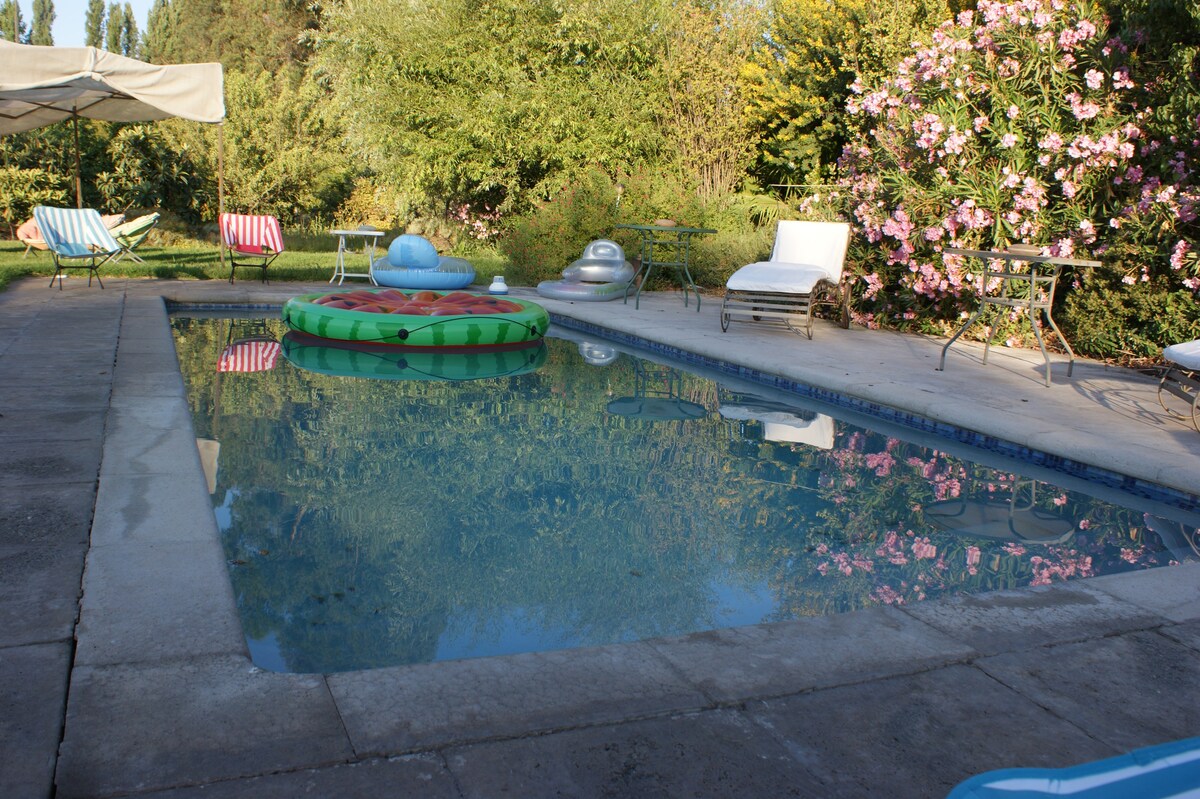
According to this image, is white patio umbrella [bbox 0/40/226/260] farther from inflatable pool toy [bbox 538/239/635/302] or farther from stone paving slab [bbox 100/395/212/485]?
stone paving slab [bbox 100/395/212/485]

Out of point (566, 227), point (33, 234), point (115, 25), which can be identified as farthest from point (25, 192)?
point (115, 25)

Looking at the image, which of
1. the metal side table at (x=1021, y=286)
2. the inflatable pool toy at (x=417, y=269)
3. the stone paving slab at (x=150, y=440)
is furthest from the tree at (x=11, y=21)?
the metal side table at (x=1021, y=286)

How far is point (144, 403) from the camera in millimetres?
4496

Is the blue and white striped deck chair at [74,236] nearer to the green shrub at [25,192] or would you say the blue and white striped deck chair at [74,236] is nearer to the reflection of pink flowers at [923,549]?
the green shrub at [25,192]

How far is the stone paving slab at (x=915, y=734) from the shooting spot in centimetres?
175

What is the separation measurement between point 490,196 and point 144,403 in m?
10.6

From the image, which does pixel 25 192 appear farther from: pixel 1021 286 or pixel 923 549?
pixel 923 549

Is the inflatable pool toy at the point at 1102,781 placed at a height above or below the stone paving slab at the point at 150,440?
above

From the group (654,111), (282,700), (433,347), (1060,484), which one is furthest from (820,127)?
(282,700)

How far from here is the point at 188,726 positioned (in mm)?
1786

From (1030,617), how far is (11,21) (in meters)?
36.1

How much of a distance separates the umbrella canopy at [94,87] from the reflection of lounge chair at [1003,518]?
8.52 metres

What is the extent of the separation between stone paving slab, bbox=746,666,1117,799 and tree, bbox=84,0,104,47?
124ft

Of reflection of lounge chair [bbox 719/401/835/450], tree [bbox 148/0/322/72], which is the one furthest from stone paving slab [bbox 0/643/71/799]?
tree [bbox 148/0/322/72]
